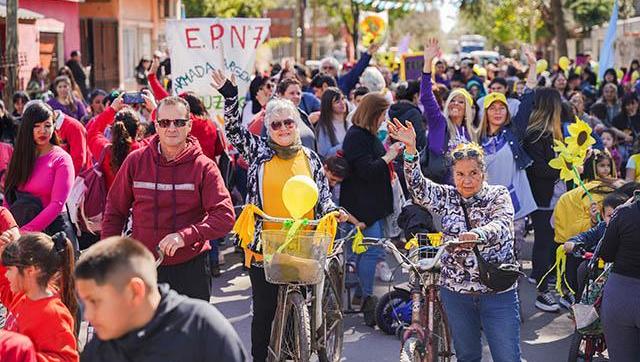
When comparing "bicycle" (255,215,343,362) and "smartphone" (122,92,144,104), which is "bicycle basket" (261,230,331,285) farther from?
"smartphone" (122,92,144,104)

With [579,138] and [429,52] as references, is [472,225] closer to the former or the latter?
[579,138]

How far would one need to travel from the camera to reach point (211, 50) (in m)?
11.7

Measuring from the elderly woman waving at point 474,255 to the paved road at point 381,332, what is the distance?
1.86 m

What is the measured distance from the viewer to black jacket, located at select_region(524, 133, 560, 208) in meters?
9.30

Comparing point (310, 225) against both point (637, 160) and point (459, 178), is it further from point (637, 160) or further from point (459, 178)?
point (637, 160)

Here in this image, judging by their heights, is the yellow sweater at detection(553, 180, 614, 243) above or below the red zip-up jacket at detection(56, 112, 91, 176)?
below

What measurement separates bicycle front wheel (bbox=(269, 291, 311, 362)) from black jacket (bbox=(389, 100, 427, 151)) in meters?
3.43

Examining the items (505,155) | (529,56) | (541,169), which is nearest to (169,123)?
(505,155)

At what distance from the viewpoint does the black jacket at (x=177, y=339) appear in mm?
3373

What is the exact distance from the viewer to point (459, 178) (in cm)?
580

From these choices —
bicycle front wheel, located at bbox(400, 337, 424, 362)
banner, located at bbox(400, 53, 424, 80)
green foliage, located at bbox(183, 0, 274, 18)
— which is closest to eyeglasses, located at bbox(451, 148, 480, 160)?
bicycle front wheel, located at bbox(400, 337, 424, 362)

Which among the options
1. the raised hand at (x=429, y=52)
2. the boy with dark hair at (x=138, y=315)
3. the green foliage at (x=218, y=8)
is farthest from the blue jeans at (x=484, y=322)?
the green foliage at (x=218, y=8)

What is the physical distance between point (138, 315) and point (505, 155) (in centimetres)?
566

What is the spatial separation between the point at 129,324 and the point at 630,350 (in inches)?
132
